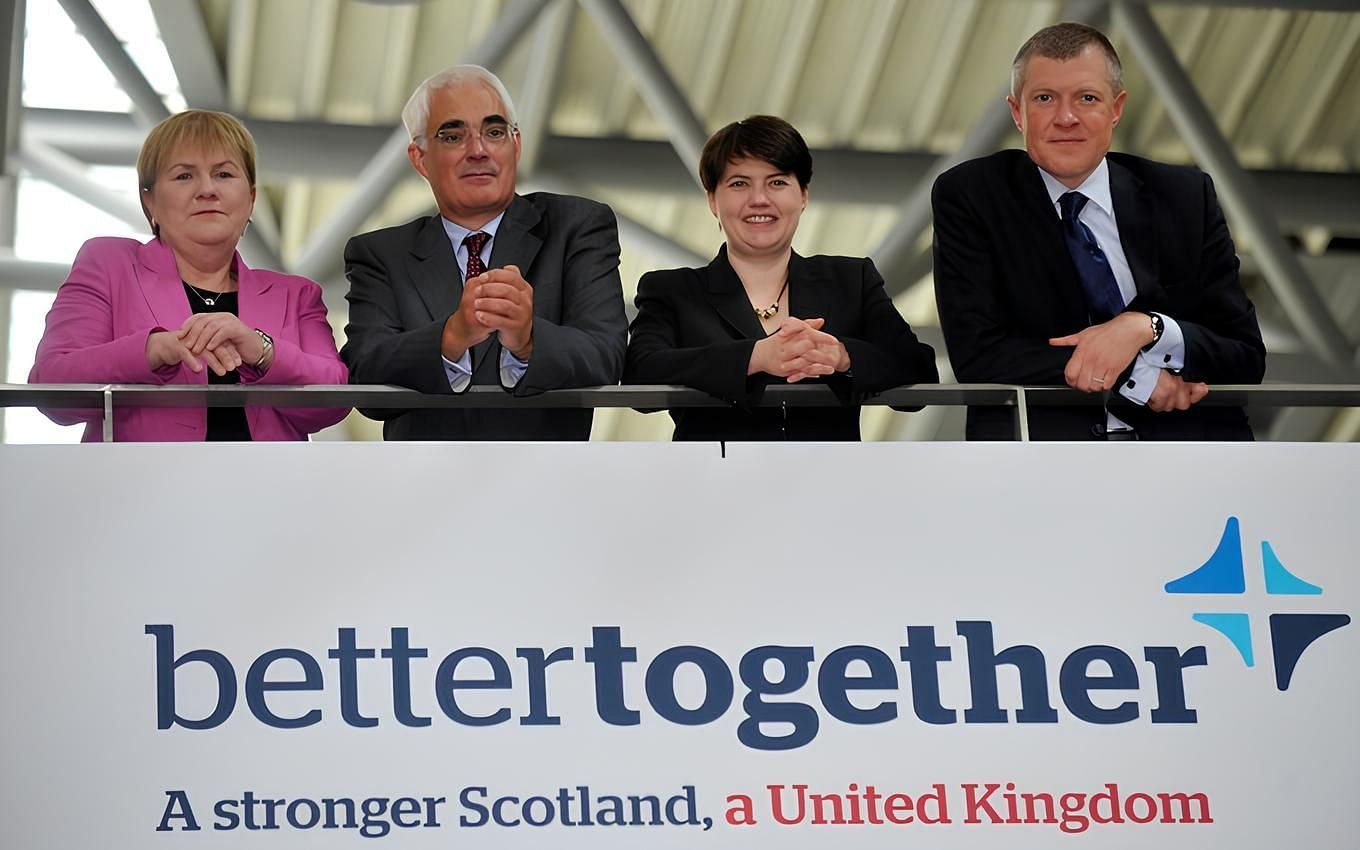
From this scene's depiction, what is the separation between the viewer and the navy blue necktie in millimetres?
3939

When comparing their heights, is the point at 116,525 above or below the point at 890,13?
below

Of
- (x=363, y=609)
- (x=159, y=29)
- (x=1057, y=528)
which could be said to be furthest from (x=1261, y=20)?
(x=363, y=609)

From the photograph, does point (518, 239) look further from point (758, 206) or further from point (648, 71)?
point (648, 71)

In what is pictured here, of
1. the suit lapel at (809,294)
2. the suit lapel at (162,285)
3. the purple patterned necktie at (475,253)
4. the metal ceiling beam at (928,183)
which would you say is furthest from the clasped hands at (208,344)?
the metal ceiling beam at (928,183)

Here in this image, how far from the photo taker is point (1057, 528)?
12.3 feet

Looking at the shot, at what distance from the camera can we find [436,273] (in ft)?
13.1

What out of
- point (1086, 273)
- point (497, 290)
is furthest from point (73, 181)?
point (1086, 273)

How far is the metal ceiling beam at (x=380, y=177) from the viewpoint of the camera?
7.61m

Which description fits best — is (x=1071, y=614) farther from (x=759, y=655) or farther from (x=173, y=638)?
(x=173, y=638)

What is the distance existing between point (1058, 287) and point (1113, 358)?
0.25m

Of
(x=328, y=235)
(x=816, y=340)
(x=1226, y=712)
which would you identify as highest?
(x=328, y=235)

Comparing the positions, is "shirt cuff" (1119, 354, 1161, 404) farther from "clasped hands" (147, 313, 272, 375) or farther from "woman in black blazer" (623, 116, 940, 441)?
"clasped hands" (147, 313, 272, 375)

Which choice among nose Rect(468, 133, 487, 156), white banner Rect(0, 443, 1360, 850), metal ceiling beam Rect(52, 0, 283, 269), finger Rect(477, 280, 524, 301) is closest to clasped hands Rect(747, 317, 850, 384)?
white banner Rect(0, 443, 1360, 850)

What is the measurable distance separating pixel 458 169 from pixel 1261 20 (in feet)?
19.5
